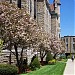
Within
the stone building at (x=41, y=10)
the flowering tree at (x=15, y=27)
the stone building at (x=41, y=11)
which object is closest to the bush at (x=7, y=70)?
the flowering tree at (x=15, y=27)

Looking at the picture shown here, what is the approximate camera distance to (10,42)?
26.3m

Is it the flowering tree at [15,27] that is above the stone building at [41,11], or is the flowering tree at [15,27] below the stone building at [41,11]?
below

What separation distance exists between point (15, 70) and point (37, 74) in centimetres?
381

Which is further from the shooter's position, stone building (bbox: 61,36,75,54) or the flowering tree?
stone building (bbox: 61,36,75,54)

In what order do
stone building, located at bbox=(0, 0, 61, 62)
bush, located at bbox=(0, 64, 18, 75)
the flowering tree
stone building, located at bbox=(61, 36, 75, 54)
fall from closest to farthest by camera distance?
bush, located at bbox=(0, 64, 18, 75), the flowering tree, stone building, located at bbox=(0, 0, 61, 62), stone building, located at bbox=(61, 36, 75, 54)

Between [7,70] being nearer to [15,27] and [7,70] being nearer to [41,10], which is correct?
[15,27]

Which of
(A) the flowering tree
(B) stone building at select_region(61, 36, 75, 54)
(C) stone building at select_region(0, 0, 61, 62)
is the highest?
(C) stone building at select_region(0, 0, 61, 62)

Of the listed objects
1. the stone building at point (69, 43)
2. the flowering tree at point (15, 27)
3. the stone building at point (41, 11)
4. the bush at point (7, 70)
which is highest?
the stone building at point (41, 11)

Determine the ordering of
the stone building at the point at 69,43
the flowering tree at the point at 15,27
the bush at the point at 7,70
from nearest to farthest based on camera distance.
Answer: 1. the bush at the point at 7,70
2. the flowering tree at the point at 15,27
3. the stone building at the point at 69,43

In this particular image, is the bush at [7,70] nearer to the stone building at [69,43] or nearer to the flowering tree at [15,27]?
the flowering tree at [15,27]

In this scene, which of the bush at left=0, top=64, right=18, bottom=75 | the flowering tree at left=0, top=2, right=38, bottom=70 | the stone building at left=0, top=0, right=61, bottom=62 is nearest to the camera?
the bush at left=0, top=64, right=18, bottom=75

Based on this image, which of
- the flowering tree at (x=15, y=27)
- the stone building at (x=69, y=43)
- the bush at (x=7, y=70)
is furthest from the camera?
the stone building at (x=69, y=43)

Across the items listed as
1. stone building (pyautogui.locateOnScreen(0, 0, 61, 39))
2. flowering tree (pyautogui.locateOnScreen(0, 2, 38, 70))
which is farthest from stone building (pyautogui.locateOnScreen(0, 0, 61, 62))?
flowering tree (pyautogui.locateOnScreen(0, 2, 38, 70))

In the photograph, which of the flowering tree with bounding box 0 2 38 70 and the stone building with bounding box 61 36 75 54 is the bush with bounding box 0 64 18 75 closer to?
the flowering tree with bounding box 0 2 38 70
